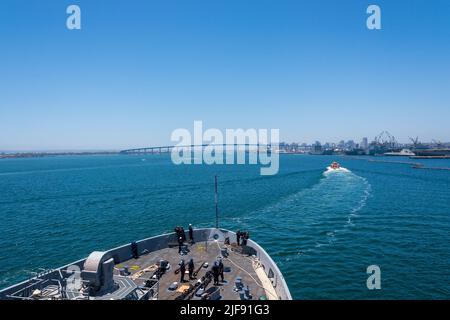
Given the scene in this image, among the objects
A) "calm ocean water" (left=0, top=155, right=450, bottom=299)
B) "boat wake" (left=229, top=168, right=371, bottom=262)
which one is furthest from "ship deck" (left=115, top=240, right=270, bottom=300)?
"boat wake" (left=229, top=168, right=371, bottom=262)

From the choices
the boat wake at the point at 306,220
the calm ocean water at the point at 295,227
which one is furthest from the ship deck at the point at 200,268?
the boat wake at the point at 306,220

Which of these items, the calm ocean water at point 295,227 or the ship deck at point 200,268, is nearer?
the ship deck at point 200,268

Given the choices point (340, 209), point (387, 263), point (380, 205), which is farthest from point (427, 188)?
point (387, 263)

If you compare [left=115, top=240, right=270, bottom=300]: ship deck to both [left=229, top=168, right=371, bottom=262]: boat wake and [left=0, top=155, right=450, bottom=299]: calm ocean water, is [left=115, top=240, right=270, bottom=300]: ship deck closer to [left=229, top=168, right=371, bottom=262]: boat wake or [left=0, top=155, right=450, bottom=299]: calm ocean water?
[left=0, top=155, right=450, bottom=299]: calm ocean water

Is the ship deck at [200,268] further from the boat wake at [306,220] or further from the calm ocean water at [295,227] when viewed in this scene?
the boat wake at [306,220]

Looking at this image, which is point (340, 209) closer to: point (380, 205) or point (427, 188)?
point (380, 205)

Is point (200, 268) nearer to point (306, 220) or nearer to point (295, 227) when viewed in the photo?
point (295, 227)
